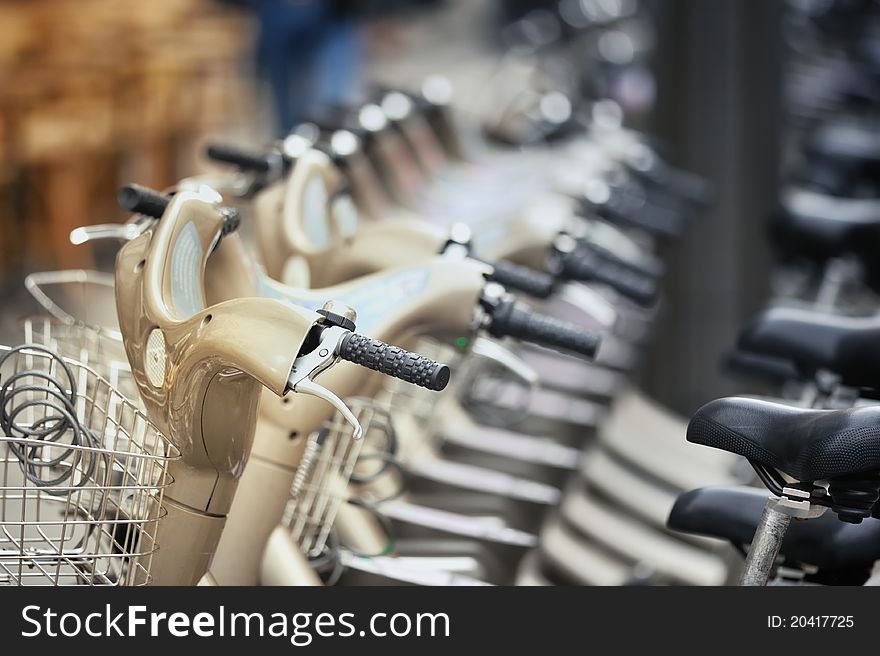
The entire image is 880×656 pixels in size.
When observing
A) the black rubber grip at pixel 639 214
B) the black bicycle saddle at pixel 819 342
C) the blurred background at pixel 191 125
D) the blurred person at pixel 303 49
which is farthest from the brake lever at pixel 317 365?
the blurred person at pixel 303 49

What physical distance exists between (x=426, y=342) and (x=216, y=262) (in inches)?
36.4

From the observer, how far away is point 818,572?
1.50 meters

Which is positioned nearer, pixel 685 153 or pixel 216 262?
pixel 216 262

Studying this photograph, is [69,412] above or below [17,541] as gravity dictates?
above

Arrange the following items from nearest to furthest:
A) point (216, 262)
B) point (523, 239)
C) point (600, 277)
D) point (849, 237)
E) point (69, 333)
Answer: point (216, 262) < point (69, 333) < point (600, 277) < point (523, 239) < point (849, 237)

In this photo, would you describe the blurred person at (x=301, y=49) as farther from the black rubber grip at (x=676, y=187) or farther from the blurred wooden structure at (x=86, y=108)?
the black rubber grip at (x=676, y=187)

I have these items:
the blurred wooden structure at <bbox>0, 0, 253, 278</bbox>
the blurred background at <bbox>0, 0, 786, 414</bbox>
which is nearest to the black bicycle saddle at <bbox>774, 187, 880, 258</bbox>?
the blurred background at <bbox>0, 0, 786, 414</bbox>

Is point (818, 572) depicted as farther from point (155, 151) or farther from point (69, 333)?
point (155, 151)

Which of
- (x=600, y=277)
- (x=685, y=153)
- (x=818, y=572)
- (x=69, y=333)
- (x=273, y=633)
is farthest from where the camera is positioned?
(x=685, y=153)

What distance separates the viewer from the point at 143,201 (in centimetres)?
133

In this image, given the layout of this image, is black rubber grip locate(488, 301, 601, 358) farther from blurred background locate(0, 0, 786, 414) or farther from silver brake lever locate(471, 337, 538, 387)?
blurred background locate(0, 0, 786, 414)

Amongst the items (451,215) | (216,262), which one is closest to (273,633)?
(216,262)

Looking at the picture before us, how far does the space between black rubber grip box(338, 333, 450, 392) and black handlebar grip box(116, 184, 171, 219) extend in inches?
13.9

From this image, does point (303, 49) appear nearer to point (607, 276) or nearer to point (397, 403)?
point (397, 403)
